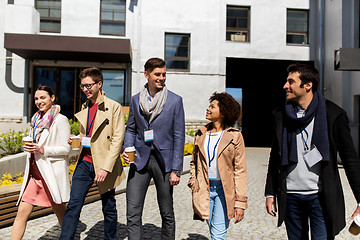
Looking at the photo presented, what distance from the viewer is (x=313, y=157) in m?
2.37

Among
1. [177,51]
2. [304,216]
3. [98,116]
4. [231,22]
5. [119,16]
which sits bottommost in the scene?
[304,216]

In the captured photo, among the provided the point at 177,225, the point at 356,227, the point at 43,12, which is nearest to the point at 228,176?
the point at 356,227

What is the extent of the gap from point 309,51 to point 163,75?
15970 millimetres

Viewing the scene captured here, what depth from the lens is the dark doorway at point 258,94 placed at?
2000 cm

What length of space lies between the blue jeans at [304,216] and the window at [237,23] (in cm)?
1540

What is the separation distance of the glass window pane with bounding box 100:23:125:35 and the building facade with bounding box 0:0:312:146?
49mm

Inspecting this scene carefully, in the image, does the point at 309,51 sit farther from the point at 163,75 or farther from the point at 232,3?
the point at 163,75

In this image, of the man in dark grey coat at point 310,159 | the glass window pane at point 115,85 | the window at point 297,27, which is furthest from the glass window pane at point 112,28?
the man in dark grey coat at point 310,159

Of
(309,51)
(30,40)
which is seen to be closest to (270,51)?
(309,51)

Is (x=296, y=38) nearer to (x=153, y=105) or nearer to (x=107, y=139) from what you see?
(x=153, y=105)

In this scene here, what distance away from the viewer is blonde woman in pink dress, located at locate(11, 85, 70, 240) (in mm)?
3500

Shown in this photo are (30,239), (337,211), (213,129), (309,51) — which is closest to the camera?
(337,211)

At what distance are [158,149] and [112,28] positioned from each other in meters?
13.7

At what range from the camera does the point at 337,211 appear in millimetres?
2355
